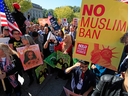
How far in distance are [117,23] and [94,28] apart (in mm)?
330

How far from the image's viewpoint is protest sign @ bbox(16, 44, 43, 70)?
2.15 meters

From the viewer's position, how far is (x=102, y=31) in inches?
50.1

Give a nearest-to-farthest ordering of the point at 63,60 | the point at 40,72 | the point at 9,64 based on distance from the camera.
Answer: the point at 9,64 → the point at 63,60 → the point at 40,72

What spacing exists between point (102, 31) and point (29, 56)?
1966 millimetres

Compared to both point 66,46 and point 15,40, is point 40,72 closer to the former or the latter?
point 66,46

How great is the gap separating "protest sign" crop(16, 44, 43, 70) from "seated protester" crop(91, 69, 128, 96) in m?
1.80

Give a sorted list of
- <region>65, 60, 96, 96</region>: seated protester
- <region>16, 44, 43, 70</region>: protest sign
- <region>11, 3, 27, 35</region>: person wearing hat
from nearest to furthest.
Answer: <region>65, 60, 96, 96</region>: seated protester < <region>16, 44, 43, 70</region>: protest sign < <region>11, 3, 27, 35</region>: person wearing hat

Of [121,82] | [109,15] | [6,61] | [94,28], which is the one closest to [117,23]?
[109,15]

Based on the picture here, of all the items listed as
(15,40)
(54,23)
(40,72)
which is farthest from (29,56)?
(54,23)

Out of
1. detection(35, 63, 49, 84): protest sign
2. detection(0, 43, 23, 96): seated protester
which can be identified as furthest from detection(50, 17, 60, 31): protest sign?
detection(0, 43, 23, 96): seated protester

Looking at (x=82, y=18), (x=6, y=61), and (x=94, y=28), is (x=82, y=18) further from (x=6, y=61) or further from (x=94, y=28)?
(x=6, y=61)

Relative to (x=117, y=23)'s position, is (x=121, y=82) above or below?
below

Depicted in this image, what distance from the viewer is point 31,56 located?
2.27 metres

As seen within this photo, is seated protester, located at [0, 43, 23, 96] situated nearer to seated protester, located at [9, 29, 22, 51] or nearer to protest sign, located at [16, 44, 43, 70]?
protest sign, located at [16, 44, 43, 70]
